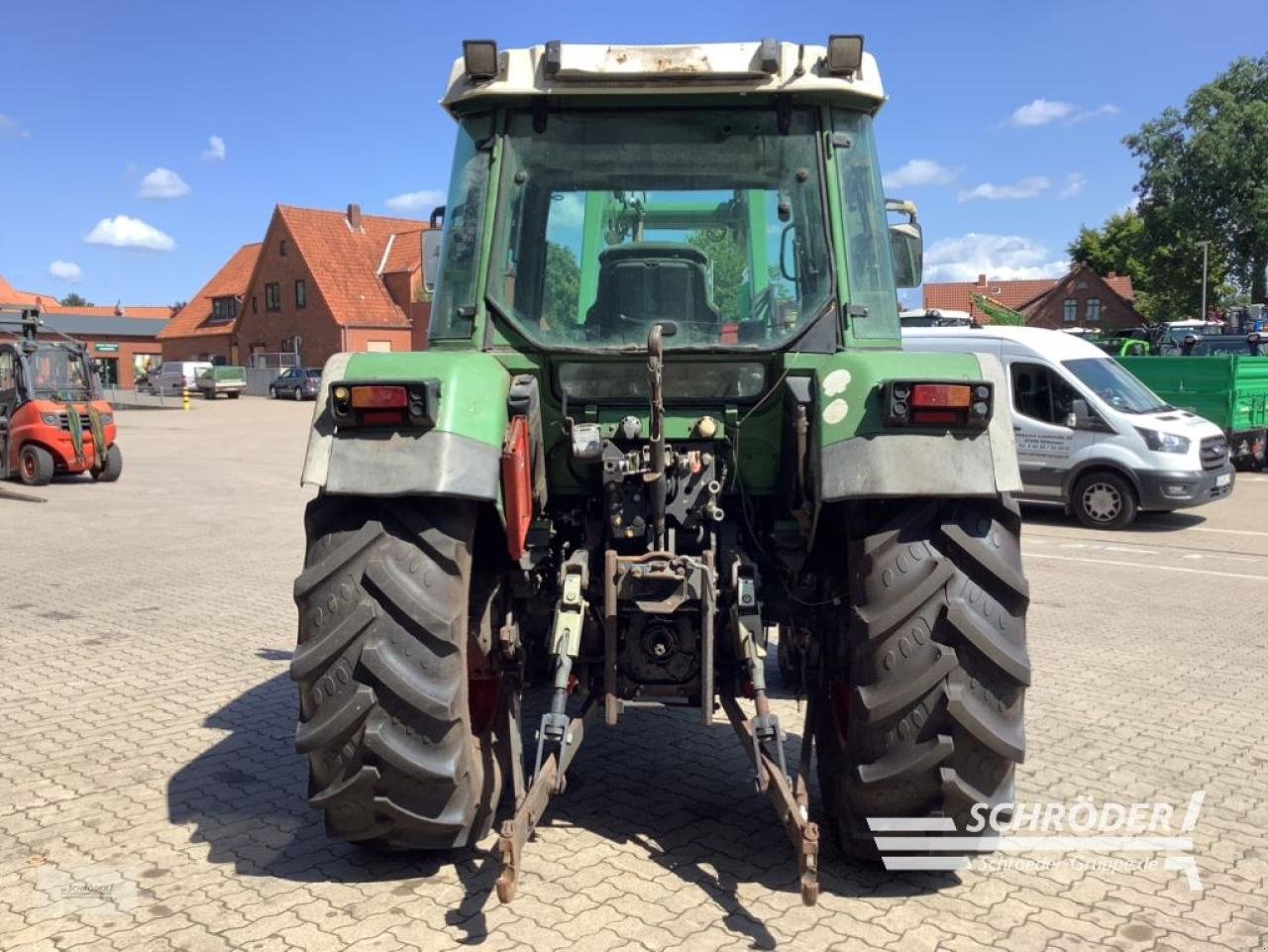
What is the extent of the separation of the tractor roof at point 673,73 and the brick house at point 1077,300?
5971 cm

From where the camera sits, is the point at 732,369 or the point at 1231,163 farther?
the point at 1231,163

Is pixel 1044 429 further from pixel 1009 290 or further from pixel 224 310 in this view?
pixel 1009 290

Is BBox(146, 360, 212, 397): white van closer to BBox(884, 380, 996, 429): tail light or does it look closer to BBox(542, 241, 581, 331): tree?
BBox(542, 241, 581, 331): tree

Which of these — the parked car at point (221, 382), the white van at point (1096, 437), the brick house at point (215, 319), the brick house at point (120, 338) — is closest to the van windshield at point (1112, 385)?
the white van at point (1096, 437)

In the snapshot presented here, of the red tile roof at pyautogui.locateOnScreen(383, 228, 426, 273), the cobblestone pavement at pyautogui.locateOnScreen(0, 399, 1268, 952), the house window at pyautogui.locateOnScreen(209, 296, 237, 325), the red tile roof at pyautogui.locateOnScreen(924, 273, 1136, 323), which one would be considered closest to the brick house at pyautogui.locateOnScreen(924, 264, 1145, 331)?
the red tile roof at pyautogui.locateOnScreen(924, 273, 1136, 323)

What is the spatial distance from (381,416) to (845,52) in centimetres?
207

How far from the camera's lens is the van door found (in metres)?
13.2

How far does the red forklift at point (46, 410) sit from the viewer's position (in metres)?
16.8

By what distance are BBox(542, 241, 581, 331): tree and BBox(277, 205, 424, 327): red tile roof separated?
160 ft

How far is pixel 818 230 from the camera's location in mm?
4062

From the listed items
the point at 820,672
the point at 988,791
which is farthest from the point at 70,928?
the point at 988,791

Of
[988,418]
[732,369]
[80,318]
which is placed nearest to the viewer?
[988,418]

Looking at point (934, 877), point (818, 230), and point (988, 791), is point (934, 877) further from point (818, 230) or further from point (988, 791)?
point (818, 230)

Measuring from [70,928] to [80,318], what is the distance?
76.8m
